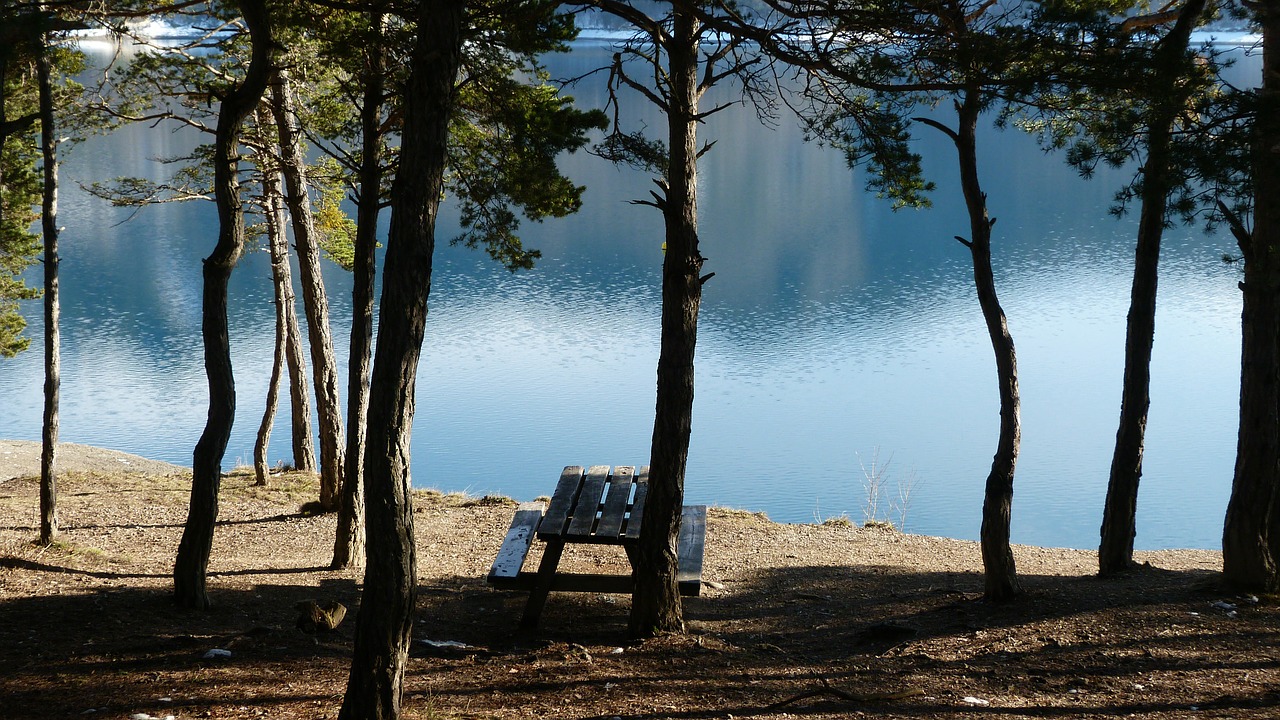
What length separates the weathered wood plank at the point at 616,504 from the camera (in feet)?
18.0

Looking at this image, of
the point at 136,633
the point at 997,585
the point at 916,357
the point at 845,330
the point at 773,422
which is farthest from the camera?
the point at 845,330

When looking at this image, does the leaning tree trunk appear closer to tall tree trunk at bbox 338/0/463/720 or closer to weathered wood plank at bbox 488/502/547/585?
weathered wood plank at bbox 488/502/547/585

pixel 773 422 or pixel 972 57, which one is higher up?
pixel 972 57

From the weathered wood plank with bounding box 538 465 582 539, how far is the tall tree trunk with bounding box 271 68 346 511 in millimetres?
3956

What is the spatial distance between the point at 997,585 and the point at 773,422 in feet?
43.5

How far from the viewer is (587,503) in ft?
19.6

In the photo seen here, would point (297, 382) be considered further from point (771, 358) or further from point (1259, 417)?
point (771, 358)

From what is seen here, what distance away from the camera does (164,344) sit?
23.8 meters

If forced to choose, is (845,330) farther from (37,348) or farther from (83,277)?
(83,277)

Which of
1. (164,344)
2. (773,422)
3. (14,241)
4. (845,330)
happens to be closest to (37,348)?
(164,344)

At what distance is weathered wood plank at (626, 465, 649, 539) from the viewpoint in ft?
17.9

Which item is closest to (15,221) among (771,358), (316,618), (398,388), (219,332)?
(219,332)

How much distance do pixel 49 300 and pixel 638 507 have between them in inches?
166

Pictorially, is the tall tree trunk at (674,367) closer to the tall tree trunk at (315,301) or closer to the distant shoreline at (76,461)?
the tall tree trunk at (315,301)
